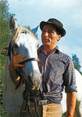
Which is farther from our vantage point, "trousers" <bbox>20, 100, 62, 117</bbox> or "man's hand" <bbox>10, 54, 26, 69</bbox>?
"trousers" <bbox>20, 100, 62, 117</bbox>

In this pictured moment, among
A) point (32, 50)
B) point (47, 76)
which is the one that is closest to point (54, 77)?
point (47, 76)

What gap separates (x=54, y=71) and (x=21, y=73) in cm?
41

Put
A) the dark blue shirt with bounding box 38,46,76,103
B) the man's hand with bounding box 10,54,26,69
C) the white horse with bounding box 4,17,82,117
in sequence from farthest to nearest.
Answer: the dark blue shirt with bounding box 38,46,76,103
the man's hand with bounding box 10,54,26,69
the white horse with bounding box 4,17,82,117

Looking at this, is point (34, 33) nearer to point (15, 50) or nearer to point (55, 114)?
point (15, 50)

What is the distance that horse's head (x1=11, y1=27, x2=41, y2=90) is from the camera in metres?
4.61

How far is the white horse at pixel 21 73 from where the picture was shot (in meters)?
4.67

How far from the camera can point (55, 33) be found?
17.4 ft

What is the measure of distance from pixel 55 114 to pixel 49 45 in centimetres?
A: 69

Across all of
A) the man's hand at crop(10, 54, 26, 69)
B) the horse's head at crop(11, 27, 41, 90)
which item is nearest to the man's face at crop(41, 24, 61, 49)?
the horse's head at crop(11, 27, 41, 90)

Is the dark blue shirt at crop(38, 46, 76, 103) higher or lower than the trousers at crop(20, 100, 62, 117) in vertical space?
higher

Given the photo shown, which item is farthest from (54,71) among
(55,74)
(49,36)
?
(49,36)

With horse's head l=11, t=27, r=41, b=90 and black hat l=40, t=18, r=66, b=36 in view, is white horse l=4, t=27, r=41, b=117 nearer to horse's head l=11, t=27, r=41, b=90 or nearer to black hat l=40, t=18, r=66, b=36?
horse's head l=11, t=27, r=41, b=90

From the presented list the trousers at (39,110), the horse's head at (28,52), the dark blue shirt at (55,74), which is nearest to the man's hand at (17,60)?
the horse's head at (28,52)

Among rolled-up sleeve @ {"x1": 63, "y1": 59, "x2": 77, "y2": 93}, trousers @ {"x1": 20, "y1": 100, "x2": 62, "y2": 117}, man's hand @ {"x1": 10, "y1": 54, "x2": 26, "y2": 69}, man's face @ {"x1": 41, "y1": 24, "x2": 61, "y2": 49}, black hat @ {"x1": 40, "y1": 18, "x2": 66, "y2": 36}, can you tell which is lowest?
trousers @ {"x1": 20, "y1": 100, "x2": 62, "y2": 117}
